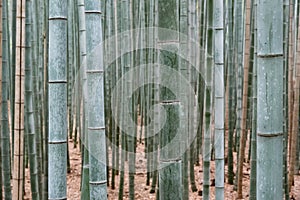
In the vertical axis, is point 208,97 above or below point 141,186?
above

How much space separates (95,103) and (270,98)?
664 millimetres

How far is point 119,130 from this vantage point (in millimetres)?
4543

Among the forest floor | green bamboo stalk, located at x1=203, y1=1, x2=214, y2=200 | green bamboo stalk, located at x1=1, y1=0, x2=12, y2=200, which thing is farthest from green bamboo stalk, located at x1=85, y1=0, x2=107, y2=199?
the forest floor

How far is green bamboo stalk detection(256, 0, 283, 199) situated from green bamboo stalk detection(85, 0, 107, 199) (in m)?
0.63

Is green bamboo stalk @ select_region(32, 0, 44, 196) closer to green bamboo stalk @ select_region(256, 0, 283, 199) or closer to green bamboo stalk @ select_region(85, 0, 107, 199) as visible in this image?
green bamboo stalk @ select_region(85, 0, 107, 199)

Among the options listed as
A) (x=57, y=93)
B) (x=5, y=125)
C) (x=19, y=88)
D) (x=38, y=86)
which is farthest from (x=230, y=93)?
(x=57, y=93)

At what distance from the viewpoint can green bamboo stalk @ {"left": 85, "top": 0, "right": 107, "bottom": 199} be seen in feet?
4.77

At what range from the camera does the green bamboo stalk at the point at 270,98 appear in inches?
38.3

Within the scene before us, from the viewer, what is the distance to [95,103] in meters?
1.46

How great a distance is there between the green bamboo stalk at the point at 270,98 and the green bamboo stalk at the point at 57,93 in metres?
0.66

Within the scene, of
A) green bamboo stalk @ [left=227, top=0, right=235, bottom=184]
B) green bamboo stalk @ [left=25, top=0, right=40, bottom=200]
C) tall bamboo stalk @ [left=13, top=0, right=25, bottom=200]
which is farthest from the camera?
green bamboo stalk @ [left=227, top=0, right=235, bottom=184]

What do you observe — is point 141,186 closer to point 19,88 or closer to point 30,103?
point 30,103

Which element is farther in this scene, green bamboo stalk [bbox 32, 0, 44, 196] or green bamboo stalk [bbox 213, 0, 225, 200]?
green bamboo stalk [bbox 32, 0, 44, 196]

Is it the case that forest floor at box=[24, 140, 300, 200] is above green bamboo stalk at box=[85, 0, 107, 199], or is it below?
below
